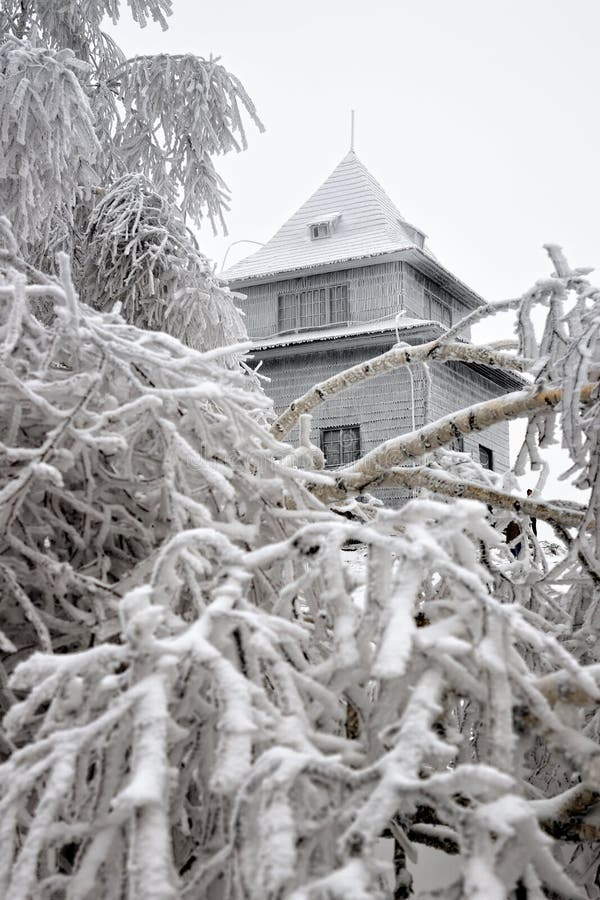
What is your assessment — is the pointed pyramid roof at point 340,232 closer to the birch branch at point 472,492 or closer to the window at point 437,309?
the window at point 437,309

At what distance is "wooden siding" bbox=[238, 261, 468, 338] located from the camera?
59.4ft

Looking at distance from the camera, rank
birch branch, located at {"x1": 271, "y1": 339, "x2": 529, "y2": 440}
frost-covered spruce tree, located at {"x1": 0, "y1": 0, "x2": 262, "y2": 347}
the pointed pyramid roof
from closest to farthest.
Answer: birch branch, located at {"x1": 271, "y1": 339, "x2": 529, "y2": 440} → frost-covered spruce tree, located at {"x1": 0, "y1": 0, "x2": 262, "y2": 347} → the pointed pyramid roof

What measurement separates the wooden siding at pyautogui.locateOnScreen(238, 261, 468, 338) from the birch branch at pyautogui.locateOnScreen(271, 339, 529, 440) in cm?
1411

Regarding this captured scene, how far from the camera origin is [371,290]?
1833cm

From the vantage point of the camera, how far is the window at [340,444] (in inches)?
690

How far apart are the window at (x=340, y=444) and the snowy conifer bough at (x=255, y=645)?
47.5 feet

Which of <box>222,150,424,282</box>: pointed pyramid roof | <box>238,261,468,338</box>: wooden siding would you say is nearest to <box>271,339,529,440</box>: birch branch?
<box>238,261,468,338</box>: wooden siding

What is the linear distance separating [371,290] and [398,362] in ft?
50.2

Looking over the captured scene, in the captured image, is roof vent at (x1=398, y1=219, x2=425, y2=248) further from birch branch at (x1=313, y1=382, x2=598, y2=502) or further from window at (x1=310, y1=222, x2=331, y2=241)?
birch branch at (x1=313, y1=382, x2=598, y2=502)

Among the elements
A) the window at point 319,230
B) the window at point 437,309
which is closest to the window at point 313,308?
the window at point 319,230

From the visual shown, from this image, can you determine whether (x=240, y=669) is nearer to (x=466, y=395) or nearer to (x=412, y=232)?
(x=466, y=395)

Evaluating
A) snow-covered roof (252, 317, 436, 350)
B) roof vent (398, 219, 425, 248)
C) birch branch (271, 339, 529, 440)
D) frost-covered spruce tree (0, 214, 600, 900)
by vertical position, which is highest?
roof vent (398, 219, 425, 248)

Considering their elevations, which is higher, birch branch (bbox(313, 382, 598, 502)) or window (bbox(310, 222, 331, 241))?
window (bbox(310, 222, 331, 241))

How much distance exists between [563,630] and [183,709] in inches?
49.6
